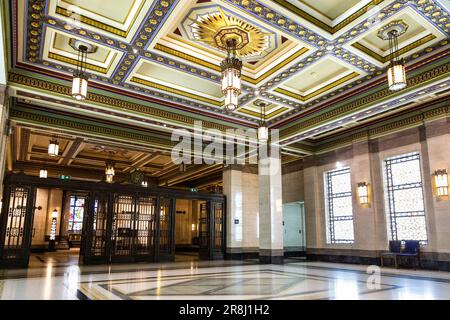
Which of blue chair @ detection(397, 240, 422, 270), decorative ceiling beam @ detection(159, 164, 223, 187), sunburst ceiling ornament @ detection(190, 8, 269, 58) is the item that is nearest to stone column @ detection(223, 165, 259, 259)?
decorative ceiling beam @ detection(159, 164, 223, 187)

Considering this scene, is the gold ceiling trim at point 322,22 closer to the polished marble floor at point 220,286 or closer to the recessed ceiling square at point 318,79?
the recessed ceiling square at point 318,79

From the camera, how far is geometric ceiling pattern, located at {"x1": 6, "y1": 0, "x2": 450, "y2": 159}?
222 inches

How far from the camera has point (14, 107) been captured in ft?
28.7

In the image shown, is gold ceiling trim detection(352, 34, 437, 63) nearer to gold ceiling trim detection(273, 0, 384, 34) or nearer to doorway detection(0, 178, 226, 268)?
gold ceiling trim detection(273, 0, 384, 34)

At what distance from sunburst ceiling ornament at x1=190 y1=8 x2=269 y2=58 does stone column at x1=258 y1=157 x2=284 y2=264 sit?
5.21 m

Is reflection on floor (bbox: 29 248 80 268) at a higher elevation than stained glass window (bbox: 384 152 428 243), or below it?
below

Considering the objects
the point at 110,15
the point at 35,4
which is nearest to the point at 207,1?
the point at 110,15

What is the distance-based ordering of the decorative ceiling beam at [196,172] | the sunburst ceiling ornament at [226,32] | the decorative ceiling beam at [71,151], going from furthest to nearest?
the decorative ceiling beam at [196,172] < the decorative ceiling beam at [71,151] < the sunburst ceiling ornament at [226,32]

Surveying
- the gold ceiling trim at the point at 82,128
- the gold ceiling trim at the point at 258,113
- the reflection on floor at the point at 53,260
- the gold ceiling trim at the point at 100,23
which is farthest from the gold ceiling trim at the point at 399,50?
the reflection on floor at the point at 53,260

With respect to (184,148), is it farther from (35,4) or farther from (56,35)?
(35,4)

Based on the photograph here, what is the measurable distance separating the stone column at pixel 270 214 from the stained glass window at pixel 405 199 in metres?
3.23

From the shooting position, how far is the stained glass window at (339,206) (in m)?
11.7

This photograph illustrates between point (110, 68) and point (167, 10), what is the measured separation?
→ 96.8 inches

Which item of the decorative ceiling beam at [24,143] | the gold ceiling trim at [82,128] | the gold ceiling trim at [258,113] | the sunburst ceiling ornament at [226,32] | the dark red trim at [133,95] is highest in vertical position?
the sunburst ceiling ornament at [226,32]
